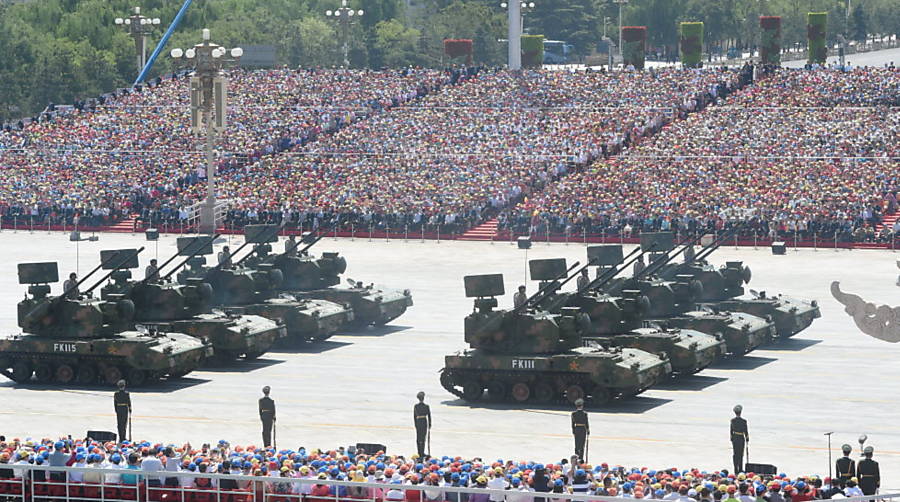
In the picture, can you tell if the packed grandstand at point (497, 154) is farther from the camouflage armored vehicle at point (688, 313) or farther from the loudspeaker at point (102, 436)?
the loudspeaker at point (102, 436)

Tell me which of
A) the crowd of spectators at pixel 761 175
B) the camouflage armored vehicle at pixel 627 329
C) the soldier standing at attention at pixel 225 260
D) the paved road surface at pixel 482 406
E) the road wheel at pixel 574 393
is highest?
the crowd of spectators at pixel 761 175

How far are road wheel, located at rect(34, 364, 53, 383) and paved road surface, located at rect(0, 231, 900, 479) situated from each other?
2.40ft

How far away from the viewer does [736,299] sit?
4350cm

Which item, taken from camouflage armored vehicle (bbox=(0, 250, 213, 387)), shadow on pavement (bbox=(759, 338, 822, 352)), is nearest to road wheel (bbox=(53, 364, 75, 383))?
camouflage armored vehicle (bbox=(0, 250, 213, 387))

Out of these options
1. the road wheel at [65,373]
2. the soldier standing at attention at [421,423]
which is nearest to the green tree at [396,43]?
the road wheel at [65,373]

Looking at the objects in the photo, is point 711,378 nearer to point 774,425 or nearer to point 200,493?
point 774,425

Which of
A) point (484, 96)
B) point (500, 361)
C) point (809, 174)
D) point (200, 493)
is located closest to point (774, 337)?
point (500, 361)

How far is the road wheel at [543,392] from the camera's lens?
115 feet

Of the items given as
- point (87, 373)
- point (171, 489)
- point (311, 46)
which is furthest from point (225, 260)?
point (311, 46)

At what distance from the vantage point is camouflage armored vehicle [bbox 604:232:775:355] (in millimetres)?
39531

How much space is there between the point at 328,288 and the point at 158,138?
4013 centimetres

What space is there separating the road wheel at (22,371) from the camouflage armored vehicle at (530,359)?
8.98 meters

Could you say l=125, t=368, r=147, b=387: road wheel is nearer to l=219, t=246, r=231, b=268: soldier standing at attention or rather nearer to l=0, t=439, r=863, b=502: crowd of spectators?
l=219, t=246, r=231, b=268: soldier standing at attention

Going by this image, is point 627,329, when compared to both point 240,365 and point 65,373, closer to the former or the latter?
point 240,365
